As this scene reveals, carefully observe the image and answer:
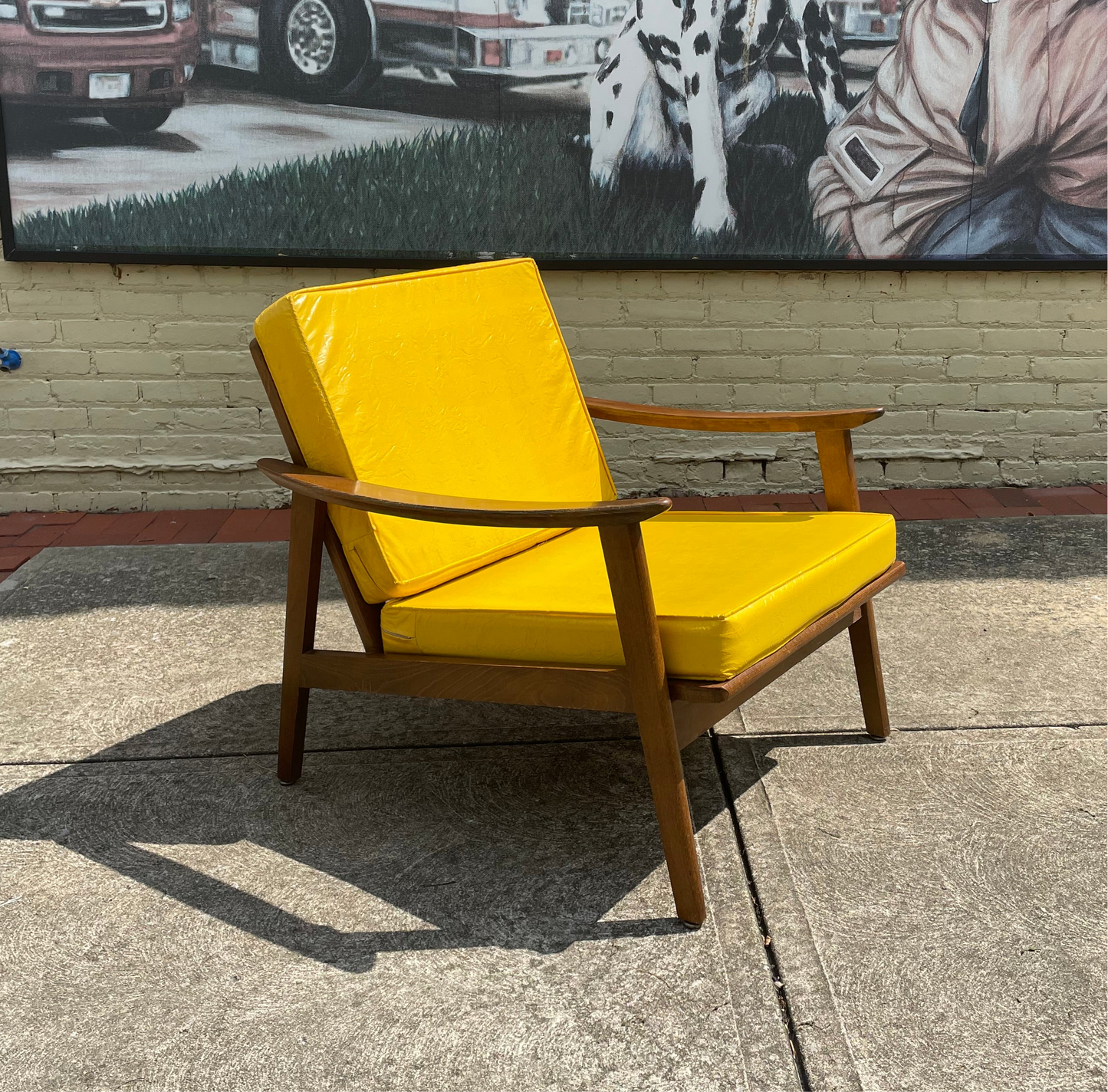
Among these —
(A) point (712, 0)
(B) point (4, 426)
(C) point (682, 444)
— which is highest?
(A) point (712, 0)

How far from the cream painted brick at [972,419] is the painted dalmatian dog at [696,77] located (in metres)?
1.12

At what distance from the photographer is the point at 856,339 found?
14.7ft

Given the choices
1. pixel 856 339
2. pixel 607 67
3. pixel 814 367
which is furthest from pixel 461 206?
pixel 856 339

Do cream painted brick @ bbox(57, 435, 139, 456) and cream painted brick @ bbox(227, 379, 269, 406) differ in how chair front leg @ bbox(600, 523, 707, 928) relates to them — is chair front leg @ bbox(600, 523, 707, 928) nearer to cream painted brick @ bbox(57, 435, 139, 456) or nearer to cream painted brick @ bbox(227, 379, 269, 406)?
cream painted brick @ bbox(227, 379, 269, 406)

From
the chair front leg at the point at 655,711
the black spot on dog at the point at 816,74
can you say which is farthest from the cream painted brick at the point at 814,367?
the chair front leg at the point at 655,711

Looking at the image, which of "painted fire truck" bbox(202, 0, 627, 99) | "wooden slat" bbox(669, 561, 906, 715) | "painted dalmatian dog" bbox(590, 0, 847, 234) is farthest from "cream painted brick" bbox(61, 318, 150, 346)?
"wooden slat" bbox(669, 561, 906, 715)

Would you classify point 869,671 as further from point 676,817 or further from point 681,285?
point 681,285

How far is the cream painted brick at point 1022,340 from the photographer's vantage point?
14.7ft

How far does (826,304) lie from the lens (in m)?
4.45

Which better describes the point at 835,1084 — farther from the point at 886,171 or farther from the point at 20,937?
the point at 886,171

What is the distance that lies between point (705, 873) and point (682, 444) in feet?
8.81

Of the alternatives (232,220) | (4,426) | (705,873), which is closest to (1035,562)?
(705,873)

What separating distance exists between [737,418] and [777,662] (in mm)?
825

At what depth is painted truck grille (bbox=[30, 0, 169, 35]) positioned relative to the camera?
409 centimetres
